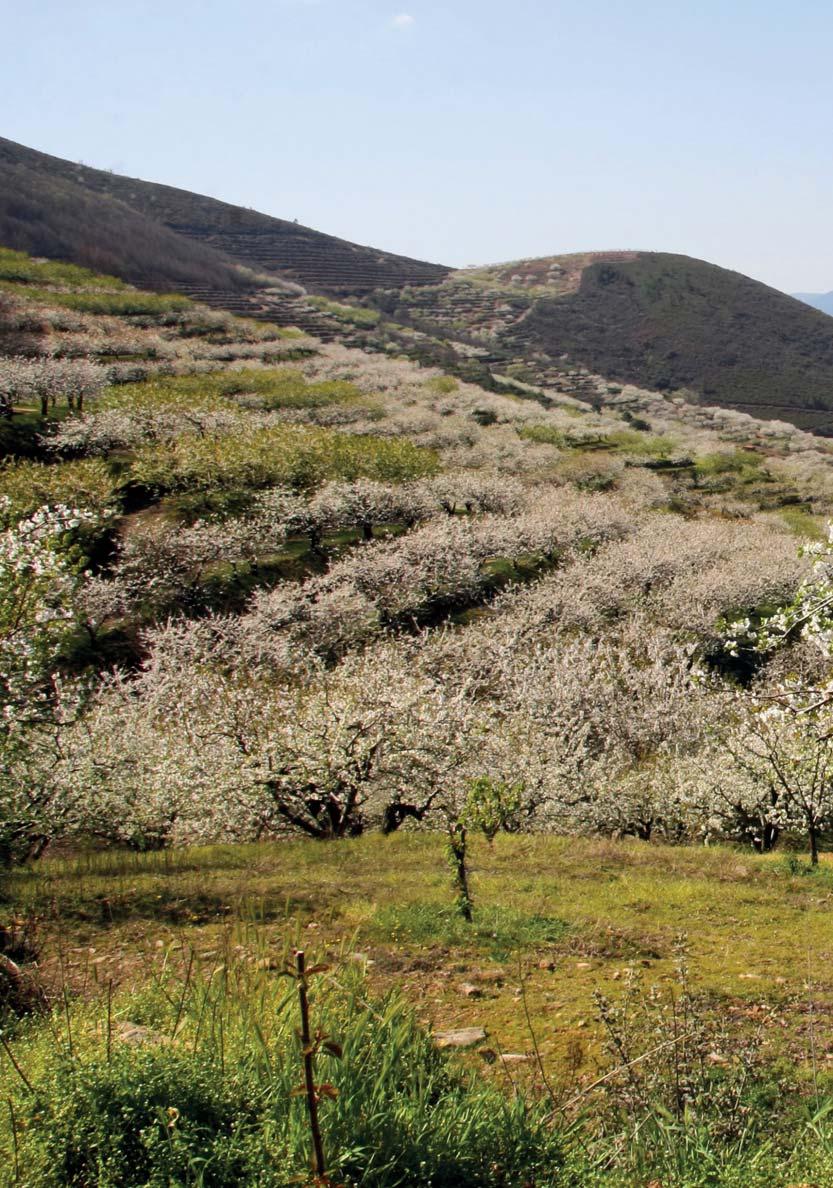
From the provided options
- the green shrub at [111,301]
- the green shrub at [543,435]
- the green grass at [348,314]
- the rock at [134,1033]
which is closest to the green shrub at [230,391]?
the green shrub at [543,435]

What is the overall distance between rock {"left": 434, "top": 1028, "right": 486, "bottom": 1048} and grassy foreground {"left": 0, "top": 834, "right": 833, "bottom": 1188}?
8cm

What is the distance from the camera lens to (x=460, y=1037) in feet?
23.8

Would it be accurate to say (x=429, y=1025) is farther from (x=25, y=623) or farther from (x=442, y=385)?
(x=442, y=385)

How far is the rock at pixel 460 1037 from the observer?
7059 mm

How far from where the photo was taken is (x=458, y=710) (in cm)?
2056

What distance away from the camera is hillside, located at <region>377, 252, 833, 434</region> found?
415ft

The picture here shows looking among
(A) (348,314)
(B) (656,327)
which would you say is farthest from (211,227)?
(B) (656,327)

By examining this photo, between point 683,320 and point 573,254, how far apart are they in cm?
5182

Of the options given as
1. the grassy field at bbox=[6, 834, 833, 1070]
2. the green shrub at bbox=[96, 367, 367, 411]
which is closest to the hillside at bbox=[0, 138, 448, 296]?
the green shrub at bbox=[96, 367, 367, 411]

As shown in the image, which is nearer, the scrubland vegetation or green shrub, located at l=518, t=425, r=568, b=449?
the scrubland vegetation

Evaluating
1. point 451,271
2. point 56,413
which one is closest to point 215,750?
point 56,413

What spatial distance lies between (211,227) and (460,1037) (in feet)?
606

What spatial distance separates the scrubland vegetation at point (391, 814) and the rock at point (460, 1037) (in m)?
0.21

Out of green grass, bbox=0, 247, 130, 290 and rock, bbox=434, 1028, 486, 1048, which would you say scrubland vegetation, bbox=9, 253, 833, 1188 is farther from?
green grass, bbox=0, 247, 130, 290
